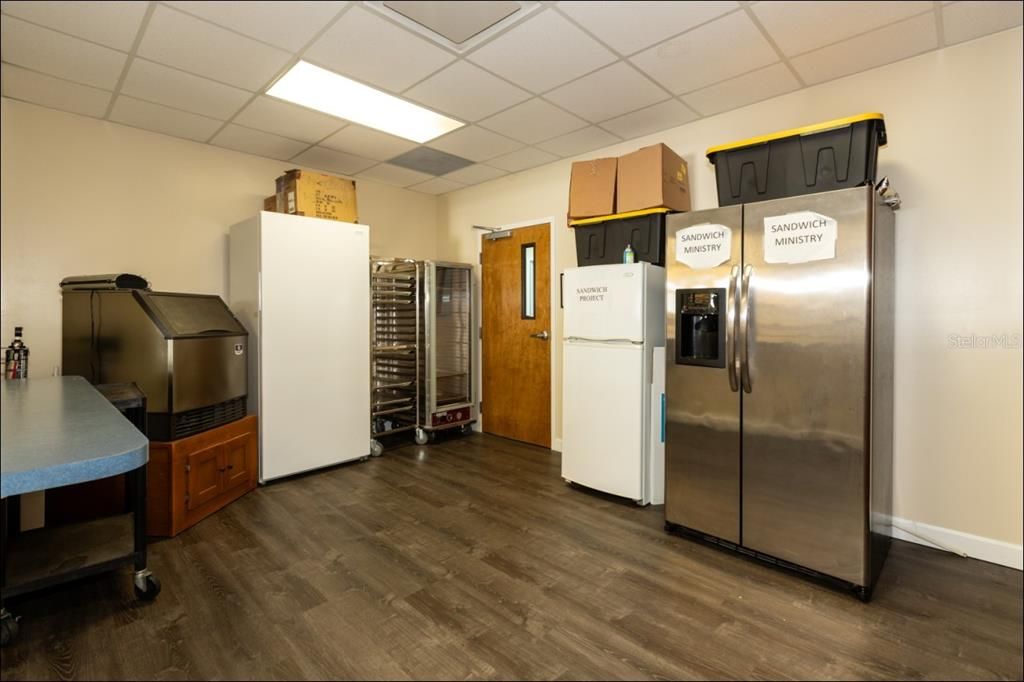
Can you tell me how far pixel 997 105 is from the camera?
8.23ft

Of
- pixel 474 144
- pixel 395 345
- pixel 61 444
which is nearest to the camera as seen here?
pixel 61 444

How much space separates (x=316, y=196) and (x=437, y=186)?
1642 mm

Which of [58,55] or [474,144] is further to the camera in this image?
[474,144]

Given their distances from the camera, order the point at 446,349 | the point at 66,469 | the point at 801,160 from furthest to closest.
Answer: the point at 446,349, the point at 801,160, the point at 66,469

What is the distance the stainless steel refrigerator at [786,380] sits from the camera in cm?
224

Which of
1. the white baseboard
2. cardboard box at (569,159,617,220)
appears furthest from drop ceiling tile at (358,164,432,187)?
the white baseboard

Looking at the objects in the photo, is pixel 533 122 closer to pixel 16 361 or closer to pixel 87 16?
pixel 87 16

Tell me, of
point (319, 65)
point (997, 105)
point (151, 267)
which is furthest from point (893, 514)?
point (151, 267)

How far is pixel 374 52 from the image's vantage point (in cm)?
265

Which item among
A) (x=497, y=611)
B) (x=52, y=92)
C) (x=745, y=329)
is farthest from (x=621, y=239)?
(x=52, y=92)

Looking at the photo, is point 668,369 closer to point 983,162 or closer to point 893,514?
point 893,514

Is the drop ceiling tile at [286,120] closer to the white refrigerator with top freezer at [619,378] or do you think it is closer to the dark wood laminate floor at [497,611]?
the white refrigerator with top freezer at [619,378]

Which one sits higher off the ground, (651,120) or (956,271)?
(651,120)

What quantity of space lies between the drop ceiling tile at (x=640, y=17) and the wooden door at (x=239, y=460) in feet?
10.5
